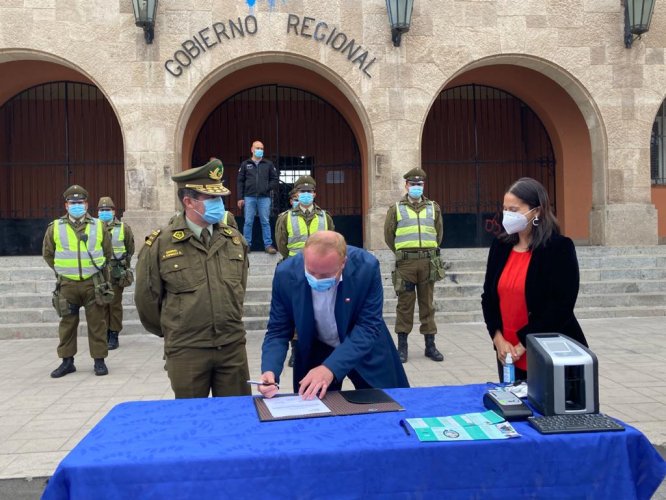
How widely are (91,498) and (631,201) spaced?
11.1 meters

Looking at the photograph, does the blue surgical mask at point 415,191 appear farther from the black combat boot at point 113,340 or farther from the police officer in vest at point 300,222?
the black combat boot at point 113,340

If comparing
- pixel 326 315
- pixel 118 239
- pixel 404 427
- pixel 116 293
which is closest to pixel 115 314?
pixel 116 293

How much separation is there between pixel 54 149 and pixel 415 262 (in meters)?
11.2

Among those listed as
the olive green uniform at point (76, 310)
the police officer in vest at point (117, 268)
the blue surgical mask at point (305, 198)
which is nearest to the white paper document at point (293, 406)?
the olive green uniform at point (76, 310)

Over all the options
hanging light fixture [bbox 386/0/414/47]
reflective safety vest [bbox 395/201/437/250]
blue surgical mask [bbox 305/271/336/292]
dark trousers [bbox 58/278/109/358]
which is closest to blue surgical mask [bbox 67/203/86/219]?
dark trousers [bbox 58/278/109/358]

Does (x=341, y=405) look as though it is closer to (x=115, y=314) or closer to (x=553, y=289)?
(x=553, y=289)

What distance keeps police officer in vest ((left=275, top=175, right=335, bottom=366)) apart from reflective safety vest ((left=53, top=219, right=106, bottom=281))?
2.15 m

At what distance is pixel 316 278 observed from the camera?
2752 mm

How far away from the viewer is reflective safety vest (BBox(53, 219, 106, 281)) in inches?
241

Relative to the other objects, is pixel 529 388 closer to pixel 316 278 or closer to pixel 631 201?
pixel 316 278

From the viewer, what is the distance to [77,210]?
6.16 m

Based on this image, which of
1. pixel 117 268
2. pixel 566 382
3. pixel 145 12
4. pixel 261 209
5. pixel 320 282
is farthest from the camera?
pixel 261 209

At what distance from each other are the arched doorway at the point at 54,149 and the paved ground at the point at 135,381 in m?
7.29

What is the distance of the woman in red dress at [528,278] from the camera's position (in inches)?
123
